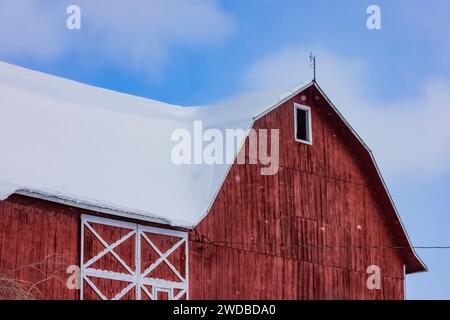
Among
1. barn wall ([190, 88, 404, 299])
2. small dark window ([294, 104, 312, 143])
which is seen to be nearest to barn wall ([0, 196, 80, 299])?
barn wall ([190, 88, 404, 299])

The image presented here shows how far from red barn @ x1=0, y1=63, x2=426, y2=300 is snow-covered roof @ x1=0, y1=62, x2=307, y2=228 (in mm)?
37

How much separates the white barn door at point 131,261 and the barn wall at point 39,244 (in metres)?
0.31

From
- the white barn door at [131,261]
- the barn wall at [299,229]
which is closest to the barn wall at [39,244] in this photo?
the white barn door at [131,261]

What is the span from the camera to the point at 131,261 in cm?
2066

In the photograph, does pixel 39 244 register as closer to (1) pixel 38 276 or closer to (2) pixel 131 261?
(1) pixel 38 276

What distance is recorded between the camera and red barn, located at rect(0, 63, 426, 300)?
19.6 m

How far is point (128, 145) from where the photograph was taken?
23047 mm

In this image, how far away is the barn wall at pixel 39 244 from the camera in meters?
18.8

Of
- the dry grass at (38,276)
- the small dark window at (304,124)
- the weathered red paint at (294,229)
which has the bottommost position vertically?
the dry grass at (38,276)

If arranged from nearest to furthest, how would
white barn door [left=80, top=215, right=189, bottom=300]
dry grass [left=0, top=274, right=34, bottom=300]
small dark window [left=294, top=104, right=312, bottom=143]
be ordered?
dry grass [left=0, top=274, right=34, bottom=300]
white barn door [left=80, top=215, right=189, bottom=300]
small dark window [left=294, top=104, right=312, bottom=143]

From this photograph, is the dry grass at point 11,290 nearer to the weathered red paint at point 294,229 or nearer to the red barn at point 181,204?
the red barn at point 181,204

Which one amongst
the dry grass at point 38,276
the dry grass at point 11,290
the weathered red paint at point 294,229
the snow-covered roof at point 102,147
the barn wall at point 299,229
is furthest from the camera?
the barn wall at point 299,229

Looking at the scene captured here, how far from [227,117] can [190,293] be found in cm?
478

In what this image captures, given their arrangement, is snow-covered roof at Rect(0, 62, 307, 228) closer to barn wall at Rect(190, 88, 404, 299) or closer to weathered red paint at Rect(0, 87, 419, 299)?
weathered red paint at Rect(0, 87, 419, 299)
